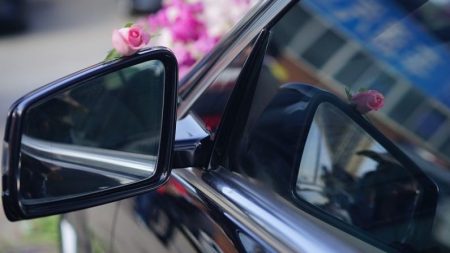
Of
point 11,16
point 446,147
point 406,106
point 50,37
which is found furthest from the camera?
point 50,37

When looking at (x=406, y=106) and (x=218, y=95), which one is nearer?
(x=406, y=106)

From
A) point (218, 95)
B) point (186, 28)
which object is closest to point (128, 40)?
point (218, 95)

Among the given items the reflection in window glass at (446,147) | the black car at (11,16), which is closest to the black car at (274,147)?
the reflection in window glass at (446,147)

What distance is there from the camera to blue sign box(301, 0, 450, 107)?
61.5 inches

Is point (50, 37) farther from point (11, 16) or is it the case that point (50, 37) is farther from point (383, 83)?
point (383, 83)

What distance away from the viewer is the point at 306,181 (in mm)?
1706

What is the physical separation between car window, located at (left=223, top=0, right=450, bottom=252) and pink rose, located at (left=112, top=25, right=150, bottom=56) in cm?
31

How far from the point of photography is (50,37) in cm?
1158

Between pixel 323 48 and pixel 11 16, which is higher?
pixel 323 48

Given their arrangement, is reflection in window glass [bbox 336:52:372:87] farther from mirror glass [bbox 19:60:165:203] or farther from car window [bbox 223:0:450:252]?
mirror glass [bbox 19:60:165:203]

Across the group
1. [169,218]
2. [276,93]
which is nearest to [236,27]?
[276,93]

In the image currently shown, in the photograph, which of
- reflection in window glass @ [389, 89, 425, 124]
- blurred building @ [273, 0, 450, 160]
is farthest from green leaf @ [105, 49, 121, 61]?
reflection in window glass @ [389, 89, 425, 124]

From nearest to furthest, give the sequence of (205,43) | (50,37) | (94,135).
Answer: (94,135), (205,43), (50,37)

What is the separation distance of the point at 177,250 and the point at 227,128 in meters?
0.31
